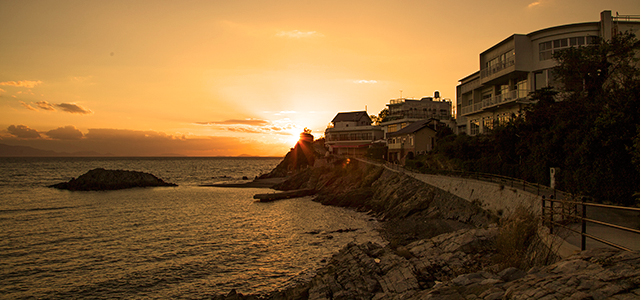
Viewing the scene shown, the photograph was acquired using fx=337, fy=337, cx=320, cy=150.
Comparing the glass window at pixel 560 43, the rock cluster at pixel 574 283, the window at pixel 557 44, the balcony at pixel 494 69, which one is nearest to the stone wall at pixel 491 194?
the rock cluster at pixel 574 283

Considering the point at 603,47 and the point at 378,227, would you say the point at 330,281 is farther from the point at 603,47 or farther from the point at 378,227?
the point at 603,47

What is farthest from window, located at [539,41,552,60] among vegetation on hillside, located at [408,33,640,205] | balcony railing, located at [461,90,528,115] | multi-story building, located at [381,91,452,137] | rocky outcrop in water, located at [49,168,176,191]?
rocky outcrop in water, located at [49,168,176,191]

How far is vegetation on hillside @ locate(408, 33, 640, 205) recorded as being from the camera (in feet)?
52.0

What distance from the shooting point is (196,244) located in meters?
27.0

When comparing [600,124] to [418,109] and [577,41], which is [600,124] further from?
[418,109]

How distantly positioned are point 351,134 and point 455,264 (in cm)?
7244

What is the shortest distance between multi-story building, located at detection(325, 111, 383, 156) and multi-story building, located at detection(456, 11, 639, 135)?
1528 inches

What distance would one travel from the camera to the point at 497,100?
38906 mm

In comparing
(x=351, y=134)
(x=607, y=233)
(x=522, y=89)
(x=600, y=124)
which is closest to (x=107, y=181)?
(x=351, y=134)

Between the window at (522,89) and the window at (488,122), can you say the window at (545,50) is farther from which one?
the window at (488,122)

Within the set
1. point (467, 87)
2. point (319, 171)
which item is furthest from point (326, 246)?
point (319, 171)

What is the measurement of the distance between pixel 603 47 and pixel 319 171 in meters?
51.2

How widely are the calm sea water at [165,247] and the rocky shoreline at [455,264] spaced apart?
3.35m

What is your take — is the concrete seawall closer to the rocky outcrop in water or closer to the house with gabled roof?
the house with gabled roof
